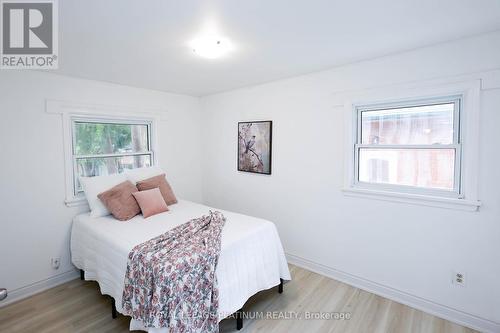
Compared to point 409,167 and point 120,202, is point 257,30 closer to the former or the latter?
point 409,167

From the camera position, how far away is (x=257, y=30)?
186 centimetres

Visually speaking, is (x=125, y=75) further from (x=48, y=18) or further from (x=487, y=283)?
(x=487, y=283)

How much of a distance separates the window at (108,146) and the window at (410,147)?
286 cm

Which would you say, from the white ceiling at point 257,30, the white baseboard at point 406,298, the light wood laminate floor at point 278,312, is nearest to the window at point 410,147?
the white ceiling at point 257,30

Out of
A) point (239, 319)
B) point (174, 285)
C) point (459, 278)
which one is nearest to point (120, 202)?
point (174, 285)

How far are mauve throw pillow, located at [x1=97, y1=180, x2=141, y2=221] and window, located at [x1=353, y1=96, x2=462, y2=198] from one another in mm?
2431

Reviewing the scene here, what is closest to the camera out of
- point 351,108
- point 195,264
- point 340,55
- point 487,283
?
point 195,264

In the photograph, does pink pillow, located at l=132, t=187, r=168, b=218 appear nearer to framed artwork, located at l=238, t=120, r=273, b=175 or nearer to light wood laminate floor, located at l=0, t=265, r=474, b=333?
light wood laminate floor, located at l=0, t=265, r=474, b=333

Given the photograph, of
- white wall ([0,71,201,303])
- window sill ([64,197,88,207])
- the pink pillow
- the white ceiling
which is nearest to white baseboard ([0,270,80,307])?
white wall ([0,71,201,303])

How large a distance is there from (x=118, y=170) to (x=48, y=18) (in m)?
2.15

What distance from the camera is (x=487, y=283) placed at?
2037mm

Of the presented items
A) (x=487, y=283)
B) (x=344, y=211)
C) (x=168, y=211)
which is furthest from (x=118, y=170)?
(x=487, y=283)

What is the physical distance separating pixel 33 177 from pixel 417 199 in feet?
12.3

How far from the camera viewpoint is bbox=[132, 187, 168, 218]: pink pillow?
2840 millimetres
